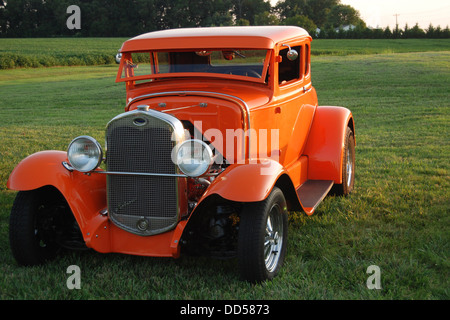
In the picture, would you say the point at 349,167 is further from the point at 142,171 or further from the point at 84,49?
the point at 84,49

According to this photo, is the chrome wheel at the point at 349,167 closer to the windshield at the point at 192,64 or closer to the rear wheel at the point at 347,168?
the rear wheel at the point at 347,168

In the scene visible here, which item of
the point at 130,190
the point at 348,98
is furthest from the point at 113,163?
the point at 348,98

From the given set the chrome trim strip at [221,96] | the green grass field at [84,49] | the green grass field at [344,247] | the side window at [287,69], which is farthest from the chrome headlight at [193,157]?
the green grass field at [84,49]


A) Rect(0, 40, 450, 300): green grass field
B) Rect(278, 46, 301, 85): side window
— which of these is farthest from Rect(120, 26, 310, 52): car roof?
Rect(0, 40, 450, 300): green grass field

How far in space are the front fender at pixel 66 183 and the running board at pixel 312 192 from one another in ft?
5.96

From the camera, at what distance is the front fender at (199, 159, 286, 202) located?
11.2 feet

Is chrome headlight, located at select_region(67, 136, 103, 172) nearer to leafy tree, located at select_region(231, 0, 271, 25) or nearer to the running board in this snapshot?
the running board

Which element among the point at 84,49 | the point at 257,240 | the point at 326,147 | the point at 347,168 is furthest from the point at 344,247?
the point at 84,49

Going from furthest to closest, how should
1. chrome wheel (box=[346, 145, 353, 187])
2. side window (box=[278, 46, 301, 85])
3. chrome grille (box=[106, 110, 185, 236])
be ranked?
1. chrome wheel (box=[346, 145, 353, 187])
2. side window (box=[278, 46, 301, 85])
3. chrome grille (box=[106, 110, 185, 236])

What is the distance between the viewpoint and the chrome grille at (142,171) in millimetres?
3676

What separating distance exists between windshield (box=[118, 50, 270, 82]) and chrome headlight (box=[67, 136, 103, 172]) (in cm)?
101

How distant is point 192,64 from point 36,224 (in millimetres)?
2079

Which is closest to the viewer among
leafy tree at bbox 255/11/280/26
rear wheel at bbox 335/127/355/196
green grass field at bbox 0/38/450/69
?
rear wheel at bbox 335/127/355/196

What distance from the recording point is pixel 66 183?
3902mm
